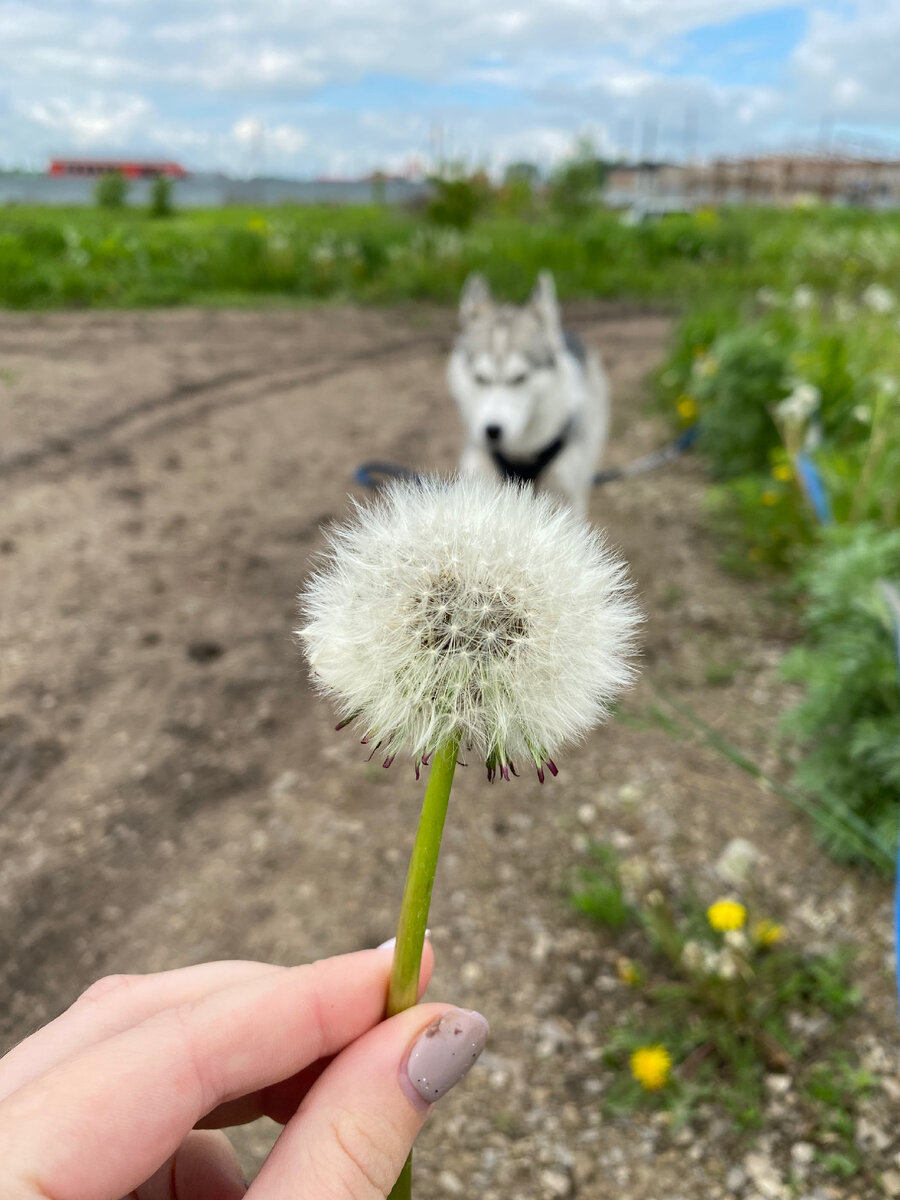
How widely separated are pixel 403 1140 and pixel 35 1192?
383mm

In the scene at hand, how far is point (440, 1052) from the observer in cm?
100

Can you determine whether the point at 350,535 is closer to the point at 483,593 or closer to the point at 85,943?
the point at 483,593

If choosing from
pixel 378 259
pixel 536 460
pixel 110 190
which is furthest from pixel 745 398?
pixel 110 190

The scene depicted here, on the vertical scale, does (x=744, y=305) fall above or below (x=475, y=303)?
below

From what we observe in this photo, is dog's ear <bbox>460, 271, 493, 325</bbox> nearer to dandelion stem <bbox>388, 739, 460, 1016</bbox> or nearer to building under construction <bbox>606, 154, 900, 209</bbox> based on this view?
dandelion stem <bbox>388, 739, 460, 1016</bbox>

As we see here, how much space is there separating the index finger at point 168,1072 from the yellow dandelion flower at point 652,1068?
1162 mm

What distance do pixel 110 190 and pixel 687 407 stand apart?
15.8m

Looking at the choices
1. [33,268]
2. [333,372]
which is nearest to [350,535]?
[333,372]

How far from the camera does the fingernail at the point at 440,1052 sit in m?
1.00

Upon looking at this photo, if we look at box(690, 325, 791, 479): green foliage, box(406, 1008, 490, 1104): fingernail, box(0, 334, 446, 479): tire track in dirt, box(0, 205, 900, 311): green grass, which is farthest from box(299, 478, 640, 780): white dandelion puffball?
box(0, 205, 900, 311): green grass

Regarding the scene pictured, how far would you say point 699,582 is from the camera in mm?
4547

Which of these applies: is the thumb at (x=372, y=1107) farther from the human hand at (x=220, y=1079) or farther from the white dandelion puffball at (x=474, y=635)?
the white dandelion puffball at (x=474, y=635)

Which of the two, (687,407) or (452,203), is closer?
(687,407)

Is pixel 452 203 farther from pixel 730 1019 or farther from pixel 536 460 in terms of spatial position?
pixel 730 1019
